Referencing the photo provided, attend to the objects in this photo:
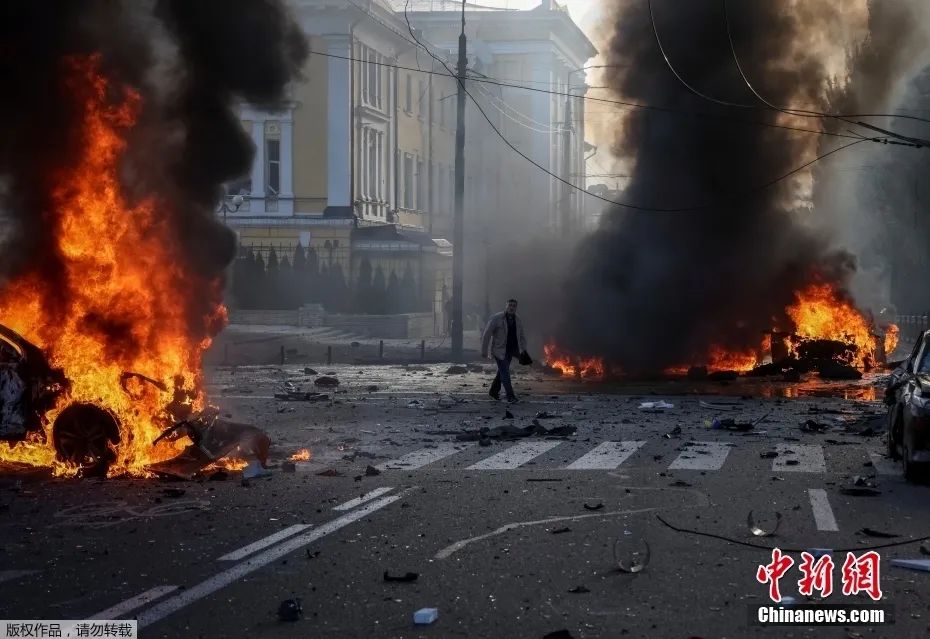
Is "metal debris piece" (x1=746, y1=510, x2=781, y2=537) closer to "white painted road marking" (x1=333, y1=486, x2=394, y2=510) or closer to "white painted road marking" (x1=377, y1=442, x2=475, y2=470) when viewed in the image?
"white painted road marking" (x1=333, y1=486, x2=394, y2=510)

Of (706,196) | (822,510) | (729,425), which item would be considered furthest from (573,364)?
(822,510)

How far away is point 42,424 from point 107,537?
11.1ft

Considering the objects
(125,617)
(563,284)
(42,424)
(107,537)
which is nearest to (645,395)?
(563,284)

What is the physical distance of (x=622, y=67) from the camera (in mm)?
30531

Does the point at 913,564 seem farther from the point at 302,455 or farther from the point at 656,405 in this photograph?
the point at 656,405

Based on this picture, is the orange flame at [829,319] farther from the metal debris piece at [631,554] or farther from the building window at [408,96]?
the building window at [408,96]

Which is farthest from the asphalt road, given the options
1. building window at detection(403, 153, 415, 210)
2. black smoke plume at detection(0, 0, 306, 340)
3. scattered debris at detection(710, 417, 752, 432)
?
building window at detection(403, 153, 415, 210)

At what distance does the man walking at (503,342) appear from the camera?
68.7 feet

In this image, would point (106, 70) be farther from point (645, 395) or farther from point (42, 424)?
point (645, 395)

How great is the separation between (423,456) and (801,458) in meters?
3.99

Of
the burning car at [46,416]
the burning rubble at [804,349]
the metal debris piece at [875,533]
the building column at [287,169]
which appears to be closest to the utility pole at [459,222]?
the burning rubble at [804,349]

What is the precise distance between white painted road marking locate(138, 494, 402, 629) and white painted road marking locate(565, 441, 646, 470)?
320cm

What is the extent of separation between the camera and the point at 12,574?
760cm

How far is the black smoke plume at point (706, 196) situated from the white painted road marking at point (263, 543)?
20.2m
